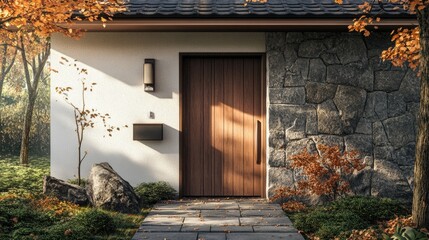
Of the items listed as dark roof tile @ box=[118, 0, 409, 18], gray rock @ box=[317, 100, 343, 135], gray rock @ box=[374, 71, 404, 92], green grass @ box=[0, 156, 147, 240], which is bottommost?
green grass @ box=[0, 156, 147, 240]

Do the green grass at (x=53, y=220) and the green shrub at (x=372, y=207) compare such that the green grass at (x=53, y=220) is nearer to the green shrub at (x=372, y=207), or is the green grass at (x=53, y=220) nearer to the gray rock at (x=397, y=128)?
the green shrub at (x=372, y=207)

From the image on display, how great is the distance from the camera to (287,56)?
8383 millimetres

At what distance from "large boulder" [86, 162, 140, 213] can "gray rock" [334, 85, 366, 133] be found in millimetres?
3399

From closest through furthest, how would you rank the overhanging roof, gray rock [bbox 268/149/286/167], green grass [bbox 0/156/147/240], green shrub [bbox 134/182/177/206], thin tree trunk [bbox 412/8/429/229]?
thin tree trunk [bbox 412/8/429/229] < green grass [bbox 0/156/147/240] < the overhanging roof < green shrub [bbox 134/182/177/206] < gray rock [bbox 268/149/286/167]

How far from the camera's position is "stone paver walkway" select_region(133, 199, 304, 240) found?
19.4 feet

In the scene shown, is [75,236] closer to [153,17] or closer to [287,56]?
[153,17]

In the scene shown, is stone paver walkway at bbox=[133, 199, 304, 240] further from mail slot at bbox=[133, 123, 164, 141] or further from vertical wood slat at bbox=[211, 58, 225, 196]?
mail slot at bbox=[133, 123, 164, 141]

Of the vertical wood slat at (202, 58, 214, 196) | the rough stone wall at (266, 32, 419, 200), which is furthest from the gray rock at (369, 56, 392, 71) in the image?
the vertical wood slat at (202, 58, 214, 196)

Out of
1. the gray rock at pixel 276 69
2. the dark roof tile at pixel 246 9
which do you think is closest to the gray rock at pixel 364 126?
the gray rock at pixel 276 69

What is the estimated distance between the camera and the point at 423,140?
18.6 feet

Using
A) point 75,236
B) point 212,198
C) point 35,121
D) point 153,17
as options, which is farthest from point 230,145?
point 35,121

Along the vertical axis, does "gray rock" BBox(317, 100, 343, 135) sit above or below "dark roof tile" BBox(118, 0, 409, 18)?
below

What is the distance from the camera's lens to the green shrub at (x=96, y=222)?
6.13 metres

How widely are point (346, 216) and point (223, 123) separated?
290 centimetres
